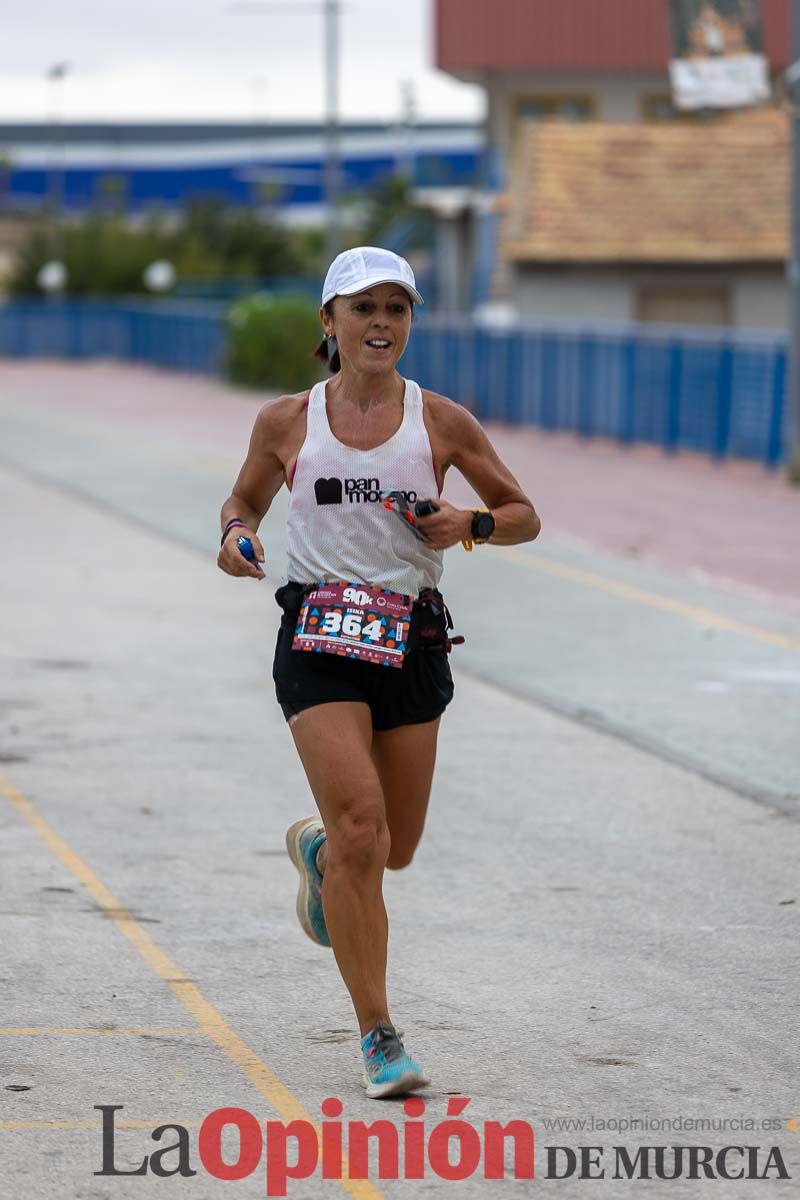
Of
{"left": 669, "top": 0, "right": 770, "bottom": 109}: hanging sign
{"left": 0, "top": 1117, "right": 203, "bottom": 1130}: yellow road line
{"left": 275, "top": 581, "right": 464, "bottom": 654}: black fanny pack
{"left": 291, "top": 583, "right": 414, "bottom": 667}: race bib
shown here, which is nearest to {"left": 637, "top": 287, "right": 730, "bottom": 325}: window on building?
{"left": 669, "top": 0, "right": 770, "bottom": 109}: hanging sign

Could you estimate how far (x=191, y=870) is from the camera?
8.27 m

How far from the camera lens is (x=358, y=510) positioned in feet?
19.1

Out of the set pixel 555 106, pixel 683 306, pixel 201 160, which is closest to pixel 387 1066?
pixel 683 306

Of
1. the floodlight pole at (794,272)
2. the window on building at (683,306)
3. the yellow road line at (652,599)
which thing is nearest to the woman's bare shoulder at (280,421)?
the yellow road line at (652,599)

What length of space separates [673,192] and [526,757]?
2752 cm

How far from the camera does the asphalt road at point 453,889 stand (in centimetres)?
564

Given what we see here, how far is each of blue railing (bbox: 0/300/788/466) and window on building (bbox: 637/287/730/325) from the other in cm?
244

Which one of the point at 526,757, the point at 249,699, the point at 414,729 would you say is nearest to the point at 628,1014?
the point at 414,729

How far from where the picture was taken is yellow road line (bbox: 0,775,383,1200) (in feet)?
18.1

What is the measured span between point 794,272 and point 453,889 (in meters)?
16.8

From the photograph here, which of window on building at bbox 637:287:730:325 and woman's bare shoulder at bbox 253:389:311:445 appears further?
window on building at bbox 637:287:730:325

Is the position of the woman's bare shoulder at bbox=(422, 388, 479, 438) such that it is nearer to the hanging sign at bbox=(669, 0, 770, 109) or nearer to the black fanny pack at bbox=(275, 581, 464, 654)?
the black fanny pack at bbox=(275, 581, 464, 654)

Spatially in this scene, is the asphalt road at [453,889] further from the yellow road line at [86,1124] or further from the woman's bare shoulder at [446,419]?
the woman's bare shoulder at [446,419]

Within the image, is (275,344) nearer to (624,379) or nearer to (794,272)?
(624,379)
